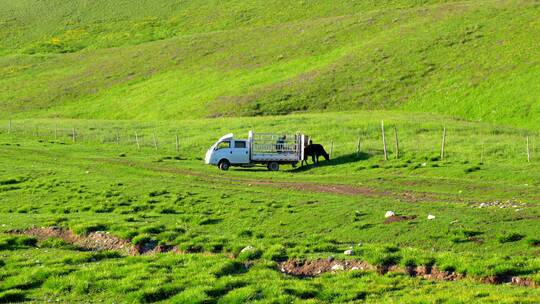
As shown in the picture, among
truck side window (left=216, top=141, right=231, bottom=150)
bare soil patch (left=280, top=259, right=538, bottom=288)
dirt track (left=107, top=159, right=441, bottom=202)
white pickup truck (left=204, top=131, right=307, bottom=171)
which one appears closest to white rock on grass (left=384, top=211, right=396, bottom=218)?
dirt track (left=107, top=159, right=441, bottom=202)

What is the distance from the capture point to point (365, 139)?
62125 millimetres

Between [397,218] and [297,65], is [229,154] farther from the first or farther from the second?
[297,65]

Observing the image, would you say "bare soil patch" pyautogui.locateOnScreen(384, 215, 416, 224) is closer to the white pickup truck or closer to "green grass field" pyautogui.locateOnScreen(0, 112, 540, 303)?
"green grass field" pyautogui.locateOnScreen(0, 112, 540, 303)

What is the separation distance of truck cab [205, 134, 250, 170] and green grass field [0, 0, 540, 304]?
1.00m

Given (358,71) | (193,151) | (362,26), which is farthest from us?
(362,26)

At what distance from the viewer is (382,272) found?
69.0 feet

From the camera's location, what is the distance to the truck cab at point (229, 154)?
5456 centimetres

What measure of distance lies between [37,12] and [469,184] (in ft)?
519

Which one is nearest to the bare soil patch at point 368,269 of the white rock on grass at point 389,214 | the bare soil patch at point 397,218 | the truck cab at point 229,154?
the bare soil patch at point 397,218

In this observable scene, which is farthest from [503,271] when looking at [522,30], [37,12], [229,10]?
[37,12]

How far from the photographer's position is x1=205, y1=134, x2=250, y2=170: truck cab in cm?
5456

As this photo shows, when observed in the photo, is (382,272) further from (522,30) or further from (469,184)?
(522,30)

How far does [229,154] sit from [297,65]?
50.6 metres

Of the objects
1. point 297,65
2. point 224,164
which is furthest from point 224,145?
point 297,65
